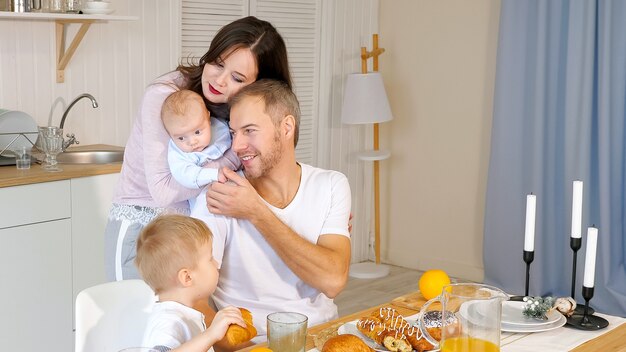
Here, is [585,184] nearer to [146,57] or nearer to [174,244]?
[146,57]

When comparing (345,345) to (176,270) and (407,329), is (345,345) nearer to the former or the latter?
(407,329)

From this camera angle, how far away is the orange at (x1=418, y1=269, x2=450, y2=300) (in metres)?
2.11

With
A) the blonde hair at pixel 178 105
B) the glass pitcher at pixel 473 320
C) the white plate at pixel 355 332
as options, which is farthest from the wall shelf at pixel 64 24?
the glass pitcher at pixel 473 320

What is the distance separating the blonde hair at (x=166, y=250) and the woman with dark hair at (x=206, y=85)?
1.53 ft

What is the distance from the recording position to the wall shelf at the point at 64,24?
3.43 m

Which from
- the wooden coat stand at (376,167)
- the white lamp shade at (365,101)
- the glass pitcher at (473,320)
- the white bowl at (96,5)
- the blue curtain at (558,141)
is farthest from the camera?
the wooden coat stand at (376,167)

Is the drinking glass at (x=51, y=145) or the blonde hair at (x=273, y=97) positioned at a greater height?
the blonde hair at (x=273, y=97)

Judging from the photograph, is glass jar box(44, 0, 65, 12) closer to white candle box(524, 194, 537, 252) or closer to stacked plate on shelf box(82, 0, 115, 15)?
stacked plate on shelf box(82, 0, 115, 15)

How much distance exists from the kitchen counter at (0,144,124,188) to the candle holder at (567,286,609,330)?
6.36ft

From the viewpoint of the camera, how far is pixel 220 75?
2.14 metres

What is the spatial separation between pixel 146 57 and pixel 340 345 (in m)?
2.63

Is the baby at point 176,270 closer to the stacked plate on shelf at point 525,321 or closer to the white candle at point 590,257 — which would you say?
the stacked plate on shelf at point 525,321

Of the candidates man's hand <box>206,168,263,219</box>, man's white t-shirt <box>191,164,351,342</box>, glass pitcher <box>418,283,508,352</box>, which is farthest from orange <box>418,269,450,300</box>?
glass pitcher <box>418,283,508,352</box>

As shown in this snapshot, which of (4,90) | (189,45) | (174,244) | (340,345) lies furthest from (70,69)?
(340,345)
